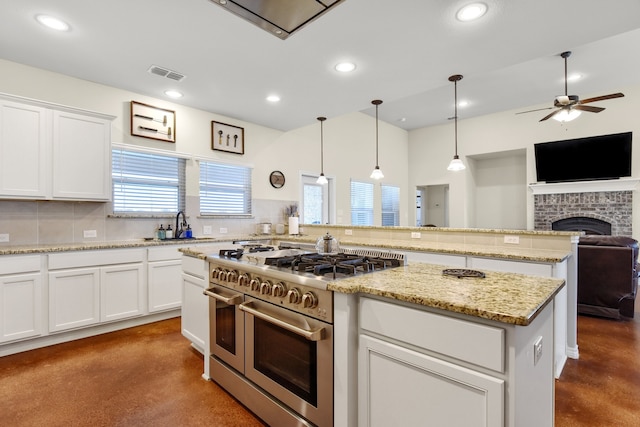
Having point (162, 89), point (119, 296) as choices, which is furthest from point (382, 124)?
point (119, 296)

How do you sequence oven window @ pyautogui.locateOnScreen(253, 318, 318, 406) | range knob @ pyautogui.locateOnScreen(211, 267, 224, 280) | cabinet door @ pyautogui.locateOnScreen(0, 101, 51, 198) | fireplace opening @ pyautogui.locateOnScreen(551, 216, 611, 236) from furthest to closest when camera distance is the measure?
fireplace opening @ pyautogui.locateOnScreen(551, 216, 611, 236)
cabinet door @ pyautogui.locateOnScreen(0, 101, 51, 198)
range knob @ pyautogui.locateOnScreen(211, 267, 224, 280)
oven window @ pyautogui.locateOnScreen(253, 318, 318, 406)

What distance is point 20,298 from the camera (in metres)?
2.77

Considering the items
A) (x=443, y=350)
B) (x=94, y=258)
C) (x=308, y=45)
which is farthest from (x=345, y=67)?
(x=94, y=258)

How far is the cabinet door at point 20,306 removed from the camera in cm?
270

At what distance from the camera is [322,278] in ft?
4.89

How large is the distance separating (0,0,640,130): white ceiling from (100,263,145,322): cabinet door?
210 centimetres

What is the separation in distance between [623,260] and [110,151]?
5721 mm

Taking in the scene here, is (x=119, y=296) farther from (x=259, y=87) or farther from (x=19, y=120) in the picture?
(x=259, y=87)

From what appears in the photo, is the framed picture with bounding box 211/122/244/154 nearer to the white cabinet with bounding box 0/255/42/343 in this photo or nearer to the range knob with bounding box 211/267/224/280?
the white cabinet with bounding box 0/255/42/343

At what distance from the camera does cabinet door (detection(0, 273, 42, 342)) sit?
270cm

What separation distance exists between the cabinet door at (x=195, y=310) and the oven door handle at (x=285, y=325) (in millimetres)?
671

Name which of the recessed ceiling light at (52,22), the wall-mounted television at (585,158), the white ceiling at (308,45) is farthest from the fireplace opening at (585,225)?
the recessed ceiling light at (52,22)

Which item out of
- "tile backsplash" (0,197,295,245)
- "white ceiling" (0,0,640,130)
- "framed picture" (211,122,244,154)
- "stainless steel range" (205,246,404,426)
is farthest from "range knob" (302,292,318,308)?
"framed picture" (211,122,244,154)

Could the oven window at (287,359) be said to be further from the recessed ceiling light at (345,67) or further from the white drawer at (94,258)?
the recessed ceiling light at (345,67)
